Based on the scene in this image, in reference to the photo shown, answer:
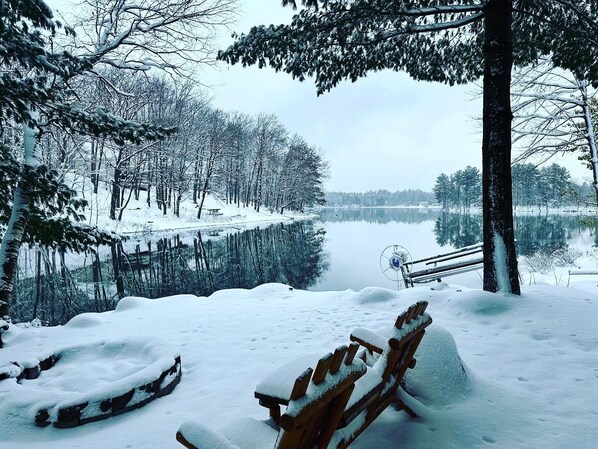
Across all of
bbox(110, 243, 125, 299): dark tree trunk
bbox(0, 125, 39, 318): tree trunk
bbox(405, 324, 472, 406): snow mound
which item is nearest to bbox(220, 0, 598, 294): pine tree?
bbox(405, 324, 472, 406): snow mound

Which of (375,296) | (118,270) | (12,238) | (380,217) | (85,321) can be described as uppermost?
(12,238)

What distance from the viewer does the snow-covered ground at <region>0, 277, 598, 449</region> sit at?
9.15 feet

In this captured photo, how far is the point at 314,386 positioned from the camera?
157cm

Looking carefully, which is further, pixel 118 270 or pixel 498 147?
pixel 118 270

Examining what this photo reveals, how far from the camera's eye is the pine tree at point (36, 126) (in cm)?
409

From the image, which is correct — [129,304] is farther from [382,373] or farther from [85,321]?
[382,373]

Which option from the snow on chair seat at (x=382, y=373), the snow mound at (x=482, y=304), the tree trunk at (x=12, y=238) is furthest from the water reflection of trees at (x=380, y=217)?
the snow on chair seat at (x=382, y=373)

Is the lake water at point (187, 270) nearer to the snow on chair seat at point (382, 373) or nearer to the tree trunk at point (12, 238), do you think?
Result: the tree trunk at point (12, 238)

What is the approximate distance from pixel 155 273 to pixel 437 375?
47.3ft

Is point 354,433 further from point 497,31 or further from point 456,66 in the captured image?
point 456,66

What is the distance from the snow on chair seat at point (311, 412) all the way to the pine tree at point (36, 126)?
4503 millimetres

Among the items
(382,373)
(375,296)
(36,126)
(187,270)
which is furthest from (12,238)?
(187,270)

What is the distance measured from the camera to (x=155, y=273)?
1534 cm

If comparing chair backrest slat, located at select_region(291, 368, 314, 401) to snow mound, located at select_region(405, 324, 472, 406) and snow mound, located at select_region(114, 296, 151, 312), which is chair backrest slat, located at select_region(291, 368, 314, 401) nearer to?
snow mound, located at select_region(405, 324, 472, 406)
